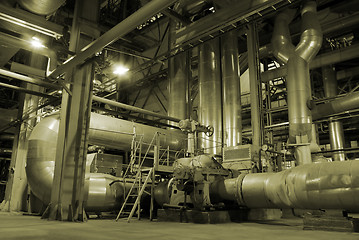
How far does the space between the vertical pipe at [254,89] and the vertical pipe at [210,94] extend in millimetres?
1111

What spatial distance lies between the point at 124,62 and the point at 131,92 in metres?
2.22

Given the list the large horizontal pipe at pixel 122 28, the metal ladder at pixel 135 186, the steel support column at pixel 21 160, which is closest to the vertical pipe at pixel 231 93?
the metal ladder at pixel 135 186

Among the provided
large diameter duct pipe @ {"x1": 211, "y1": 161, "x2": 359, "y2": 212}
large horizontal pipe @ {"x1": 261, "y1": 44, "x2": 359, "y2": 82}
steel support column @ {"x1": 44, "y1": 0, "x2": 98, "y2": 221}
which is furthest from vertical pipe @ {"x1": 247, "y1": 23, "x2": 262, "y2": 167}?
steel support column @ {"x1": 44, "y1": 0, "x2": 98, "y2": 221}

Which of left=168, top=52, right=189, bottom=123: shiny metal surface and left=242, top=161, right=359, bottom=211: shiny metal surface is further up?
left=168, top=52, right=189, bottom=123: shiny metal surface

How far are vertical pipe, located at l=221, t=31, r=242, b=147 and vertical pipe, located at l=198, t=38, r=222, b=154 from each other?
20 cm

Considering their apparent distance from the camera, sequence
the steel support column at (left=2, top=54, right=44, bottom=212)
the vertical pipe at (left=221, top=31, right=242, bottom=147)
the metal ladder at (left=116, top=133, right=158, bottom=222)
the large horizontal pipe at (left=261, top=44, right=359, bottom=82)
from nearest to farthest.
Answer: the metal ladder at (left=116, top=133, right=158, bottom=222), the vertical pipe at (left=221, top=31, right=242, bottom=147), the large horizontal pipe at (left=261, top=44, right=359, bottom=82), the steel support column at (left=2, top=54, right=44, bottom=212)

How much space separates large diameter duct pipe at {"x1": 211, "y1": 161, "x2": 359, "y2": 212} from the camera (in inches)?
186

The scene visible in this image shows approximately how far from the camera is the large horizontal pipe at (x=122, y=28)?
452cm

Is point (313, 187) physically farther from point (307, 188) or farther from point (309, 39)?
point (309, 39)

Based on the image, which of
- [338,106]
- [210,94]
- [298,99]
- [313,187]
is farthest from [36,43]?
[338,106]

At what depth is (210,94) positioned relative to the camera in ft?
32.5

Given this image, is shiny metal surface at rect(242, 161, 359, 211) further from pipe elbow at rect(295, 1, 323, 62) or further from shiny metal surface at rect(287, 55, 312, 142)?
pipe elbow at rect(295, 1, 323, 62)

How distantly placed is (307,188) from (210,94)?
5.29m

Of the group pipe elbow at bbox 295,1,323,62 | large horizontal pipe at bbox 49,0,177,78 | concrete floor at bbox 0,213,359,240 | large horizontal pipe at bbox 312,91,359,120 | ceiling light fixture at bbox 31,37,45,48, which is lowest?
concrete floor at bbox 0,213,359,240
